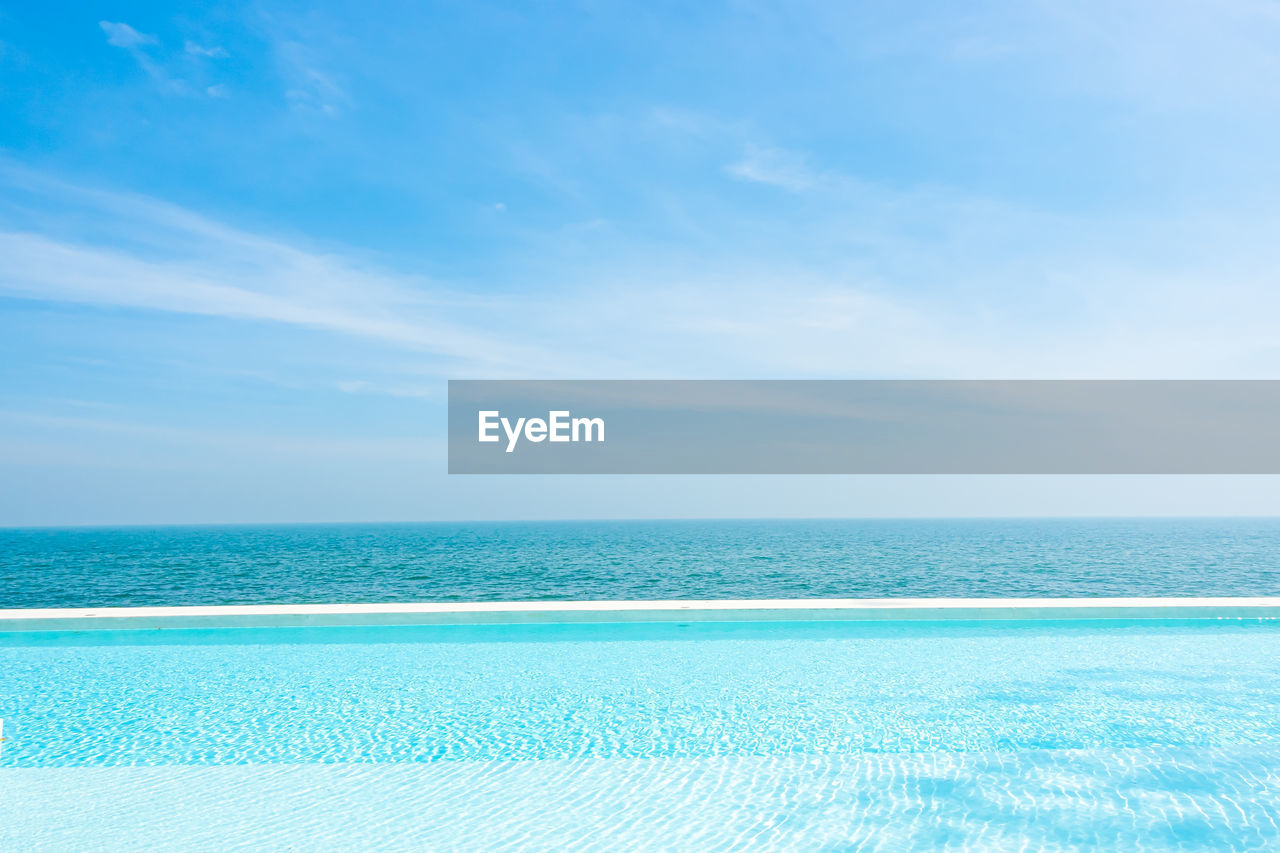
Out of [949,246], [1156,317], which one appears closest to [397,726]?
[949,246]

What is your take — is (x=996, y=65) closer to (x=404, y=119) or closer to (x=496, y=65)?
(x=496, y=65)

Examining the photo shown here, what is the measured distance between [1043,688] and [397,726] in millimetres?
4682

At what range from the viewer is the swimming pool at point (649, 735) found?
3713 millimetres

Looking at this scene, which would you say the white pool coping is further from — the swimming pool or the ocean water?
the ocean water

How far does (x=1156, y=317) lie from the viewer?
51.8 ft

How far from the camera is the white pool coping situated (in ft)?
26.7
